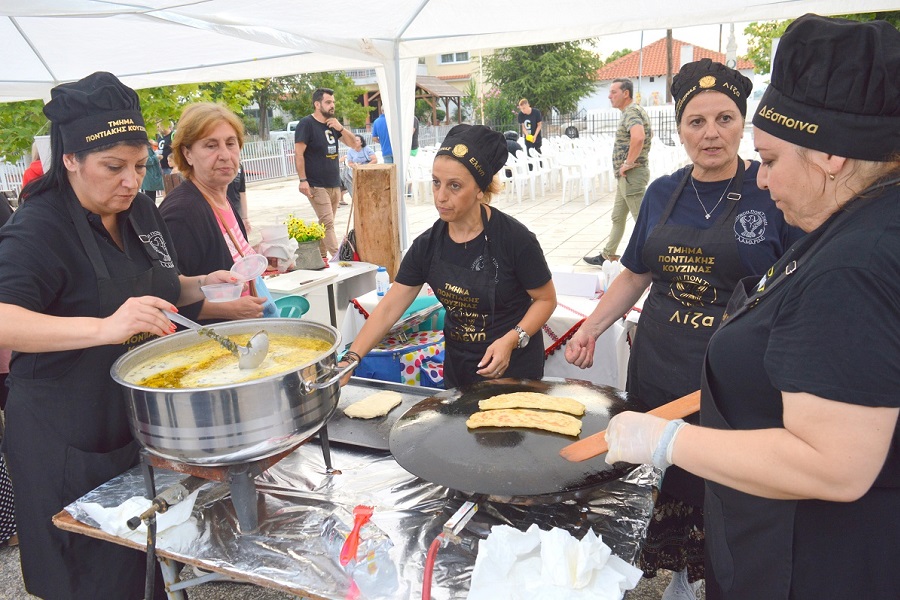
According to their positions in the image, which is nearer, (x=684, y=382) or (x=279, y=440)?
(x=279, y=440)

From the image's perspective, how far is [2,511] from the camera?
11.0 ft

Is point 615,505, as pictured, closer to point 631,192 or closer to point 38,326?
point 38,326

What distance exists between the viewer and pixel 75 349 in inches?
72.1

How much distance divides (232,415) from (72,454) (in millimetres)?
808

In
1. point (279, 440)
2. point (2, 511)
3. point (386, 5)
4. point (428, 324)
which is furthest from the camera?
point (386, 5)

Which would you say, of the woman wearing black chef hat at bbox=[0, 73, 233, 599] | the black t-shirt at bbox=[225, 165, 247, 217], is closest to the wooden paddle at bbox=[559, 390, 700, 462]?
the woman wearing black chef hat at bbox=[0, 73, 233, 599]

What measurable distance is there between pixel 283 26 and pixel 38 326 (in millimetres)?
3723

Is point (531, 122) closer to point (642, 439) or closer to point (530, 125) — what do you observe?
point (530, 125)

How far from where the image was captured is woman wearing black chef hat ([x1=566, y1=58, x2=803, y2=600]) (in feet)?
7.04

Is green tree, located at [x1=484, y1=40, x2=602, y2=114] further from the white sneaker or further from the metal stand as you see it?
the metal stand

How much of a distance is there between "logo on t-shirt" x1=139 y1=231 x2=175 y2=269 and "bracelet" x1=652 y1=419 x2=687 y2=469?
1.73 meters

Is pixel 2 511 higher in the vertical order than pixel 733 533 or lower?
lower

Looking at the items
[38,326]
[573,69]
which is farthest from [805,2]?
[573,69]

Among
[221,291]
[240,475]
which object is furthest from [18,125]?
[240,475]
